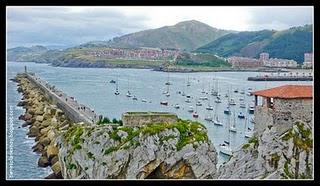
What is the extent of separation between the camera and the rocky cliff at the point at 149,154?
827cm

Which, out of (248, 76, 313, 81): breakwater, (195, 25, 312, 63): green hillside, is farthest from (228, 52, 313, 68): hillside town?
(248, 76, 313, 81): breakwater

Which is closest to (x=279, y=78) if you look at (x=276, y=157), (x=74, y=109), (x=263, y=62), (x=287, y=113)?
(x=263, y=62)

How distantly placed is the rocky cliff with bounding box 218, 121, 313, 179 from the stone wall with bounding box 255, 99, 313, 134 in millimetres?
106

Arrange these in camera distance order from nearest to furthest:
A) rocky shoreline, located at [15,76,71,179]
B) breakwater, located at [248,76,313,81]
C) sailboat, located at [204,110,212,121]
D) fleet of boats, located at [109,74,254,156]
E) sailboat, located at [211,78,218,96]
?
rocky shoreline, located at [15,76,71,179] < breakwater, located at [248,76,313,81] < fleet of boats, located at [109,74,254,156] < sailboat, located at [204,110,212,121] < sailboat, located at [211,78,218,96]

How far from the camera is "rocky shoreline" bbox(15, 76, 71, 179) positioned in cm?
1113

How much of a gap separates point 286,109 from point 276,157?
858 mm

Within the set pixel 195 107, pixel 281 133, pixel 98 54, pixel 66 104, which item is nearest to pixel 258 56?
pixel 195 107

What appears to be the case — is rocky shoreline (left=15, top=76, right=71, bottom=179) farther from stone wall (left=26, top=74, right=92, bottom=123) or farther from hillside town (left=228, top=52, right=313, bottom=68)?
hillside town (left=228, top=52, right=313, bottom=68)

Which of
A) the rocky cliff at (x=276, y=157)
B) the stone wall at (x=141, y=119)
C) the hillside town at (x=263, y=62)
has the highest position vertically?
the hillside town at (x=263, y=62)

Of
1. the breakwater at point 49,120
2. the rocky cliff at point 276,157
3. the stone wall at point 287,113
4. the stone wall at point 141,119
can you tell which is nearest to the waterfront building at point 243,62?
the breakwater at point 49,120

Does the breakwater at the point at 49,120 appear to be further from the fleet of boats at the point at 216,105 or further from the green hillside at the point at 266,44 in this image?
the green hillside at the point at 266,44

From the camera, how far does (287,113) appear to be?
7566 millimetres

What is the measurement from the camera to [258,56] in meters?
22.5
